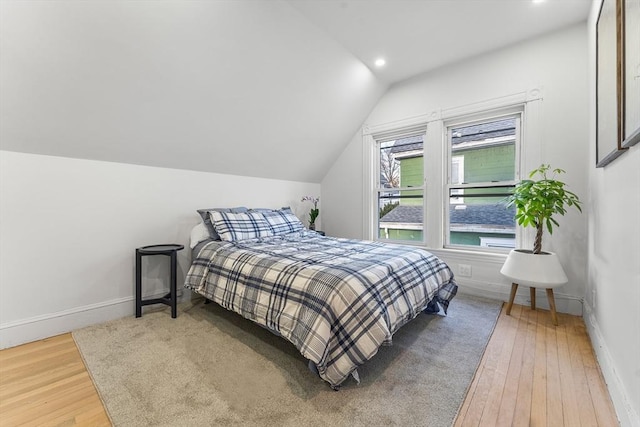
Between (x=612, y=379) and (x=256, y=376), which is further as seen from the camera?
(x=256, y=376)

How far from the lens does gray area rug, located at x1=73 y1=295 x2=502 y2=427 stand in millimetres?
1287

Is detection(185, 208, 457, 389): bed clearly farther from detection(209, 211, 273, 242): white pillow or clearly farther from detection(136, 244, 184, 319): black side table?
detection(136, 244, 184, 319): black side table

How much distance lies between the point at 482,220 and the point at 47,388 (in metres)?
4.01

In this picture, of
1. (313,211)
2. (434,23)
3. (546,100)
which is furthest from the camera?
(313,211)

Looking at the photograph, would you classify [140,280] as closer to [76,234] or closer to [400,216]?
[76,234]

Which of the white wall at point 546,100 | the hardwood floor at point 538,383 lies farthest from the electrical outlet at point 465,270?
the hardwood floor at point 538,383

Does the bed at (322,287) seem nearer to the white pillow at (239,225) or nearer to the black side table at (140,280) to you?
the white pillow at (239,225)

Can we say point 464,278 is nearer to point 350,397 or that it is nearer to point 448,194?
point 448,194

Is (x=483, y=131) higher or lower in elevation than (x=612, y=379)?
higher

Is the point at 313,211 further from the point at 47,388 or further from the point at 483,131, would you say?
the point at 47,388

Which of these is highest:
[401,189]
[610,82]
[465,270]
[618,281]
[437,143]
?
[437,143]

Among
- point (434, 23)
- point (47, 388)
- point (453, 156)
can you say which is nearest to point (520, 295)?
point (453, 156)

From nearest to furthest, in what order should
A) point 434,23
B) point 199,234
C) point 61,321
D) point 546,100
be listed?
point 61,321
point 434,23
point 546,100
point 199,234

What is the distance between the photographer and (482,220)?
3.16m
